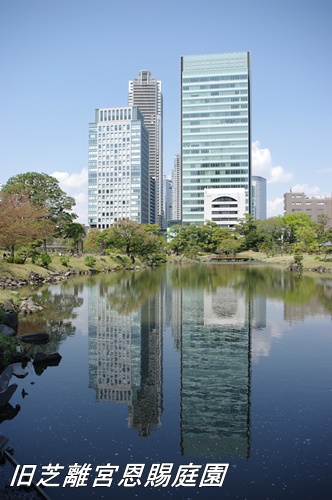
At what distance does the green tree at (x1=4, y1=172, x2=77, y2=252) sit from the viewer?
198ft

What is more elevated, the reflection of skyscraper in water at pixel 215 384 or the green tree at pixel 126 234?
the green tree at pixel 126 234

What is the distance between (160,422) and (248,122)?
496 feet

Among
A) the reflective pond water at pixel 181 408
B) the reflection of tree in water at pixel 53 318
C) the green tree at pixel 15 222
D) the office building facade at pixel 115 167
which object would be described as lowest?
the reflective pond water at pixel 181 408

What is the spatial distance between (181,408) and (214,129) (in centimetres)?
14928

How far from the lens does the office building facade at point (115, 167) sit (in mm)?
174875

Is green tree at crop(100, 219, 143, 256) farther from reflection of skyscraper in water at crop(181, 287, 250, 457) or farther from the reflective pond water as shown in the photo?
the reflective pond water

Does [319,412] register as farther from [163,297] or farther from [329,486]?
[163,297]

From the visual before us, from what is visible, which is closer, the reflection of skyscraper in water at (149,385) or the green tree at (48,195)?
the reflection of skyscraper in water at (149,385)

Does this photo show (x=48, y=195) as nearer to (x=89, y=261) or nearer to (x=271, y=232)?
(x=89, y=261)

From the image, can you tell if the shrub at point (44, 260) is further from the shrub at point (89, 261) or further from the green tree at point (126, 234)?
the green tree at point (126, 234)

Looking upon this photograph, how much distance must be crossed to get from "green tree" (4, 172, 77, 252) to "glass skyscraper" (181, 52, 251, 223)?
3478 inches

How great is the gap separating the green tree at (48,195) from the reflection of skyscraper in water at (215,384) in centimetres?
4086

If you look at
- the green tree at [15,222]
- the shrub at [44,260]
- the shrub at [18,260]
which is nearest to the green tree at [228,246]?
the shrub at [44,260]

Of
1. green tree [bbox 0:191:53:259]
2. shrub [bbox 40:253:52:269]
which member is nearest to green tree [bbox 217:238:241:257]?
shrub [bbox 40:253:52:269]
